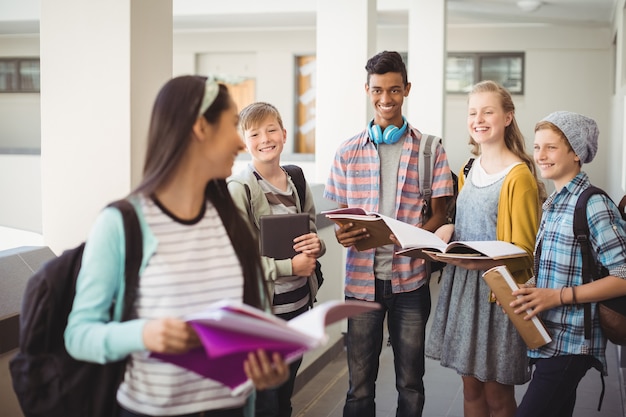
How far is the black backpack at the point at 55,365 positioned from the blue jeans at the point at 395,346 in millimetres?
1506

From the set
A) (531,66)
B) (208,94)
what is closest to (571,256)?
(208,94)

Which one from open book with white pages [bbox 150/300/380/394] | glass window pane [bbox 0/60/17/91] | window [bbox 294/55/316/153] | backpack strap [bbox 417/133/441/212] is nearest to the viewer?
open book with white pages [bbox 150/300/380/394]

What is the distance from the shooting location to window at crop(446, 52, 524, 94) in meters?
13.5

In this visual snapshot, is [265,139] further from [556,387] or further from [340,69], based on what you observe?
[340,69]

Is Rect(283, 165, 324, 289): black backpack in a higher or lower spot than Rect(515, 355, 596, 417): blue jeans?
higher

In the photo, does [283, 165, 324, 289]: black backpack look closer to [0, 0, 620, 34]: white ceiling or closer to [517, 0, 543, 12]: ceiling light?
[0, 0, 620, 34]: white ceiling

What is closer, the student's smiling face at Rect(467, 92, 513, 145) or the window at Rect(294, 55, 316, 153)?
the student's smiling face at Rect(467, 92, 513, 145)

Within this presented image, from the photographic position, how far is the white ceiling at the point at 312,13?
10719 mm

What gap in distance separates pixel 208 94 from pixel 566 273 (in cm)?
146

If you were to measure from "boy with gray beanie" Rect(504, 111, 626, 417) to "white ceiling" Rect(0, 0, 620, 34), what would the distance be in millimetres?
7939

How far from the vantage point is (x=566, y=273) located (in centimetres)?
255

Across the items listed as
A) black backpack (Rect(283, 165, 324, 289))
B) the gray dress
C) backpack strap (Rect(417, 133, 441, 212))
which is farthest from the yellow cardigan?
black backpack (Rect(283, 165, 324, 289))

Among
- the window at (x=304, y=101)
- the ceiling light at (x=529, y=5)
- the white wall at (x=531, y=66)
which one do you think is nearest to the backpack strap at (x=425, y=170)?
the ceiling light at (x=529, y=5)

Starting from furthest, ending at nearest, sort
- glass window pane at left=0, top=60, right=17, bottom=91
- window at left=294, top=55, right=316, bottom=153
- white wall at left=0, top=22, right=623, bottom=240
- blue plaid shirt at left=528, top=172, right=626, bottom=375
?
glass window pane at left=0, top=60, right=17, bottom=91, window at left=294, top=55, right=316, bottom=153, white wall at left=0, top=22, right=623, bottom=240, blue plaid shirt at left=528, top=172, right=626, bottom=375
